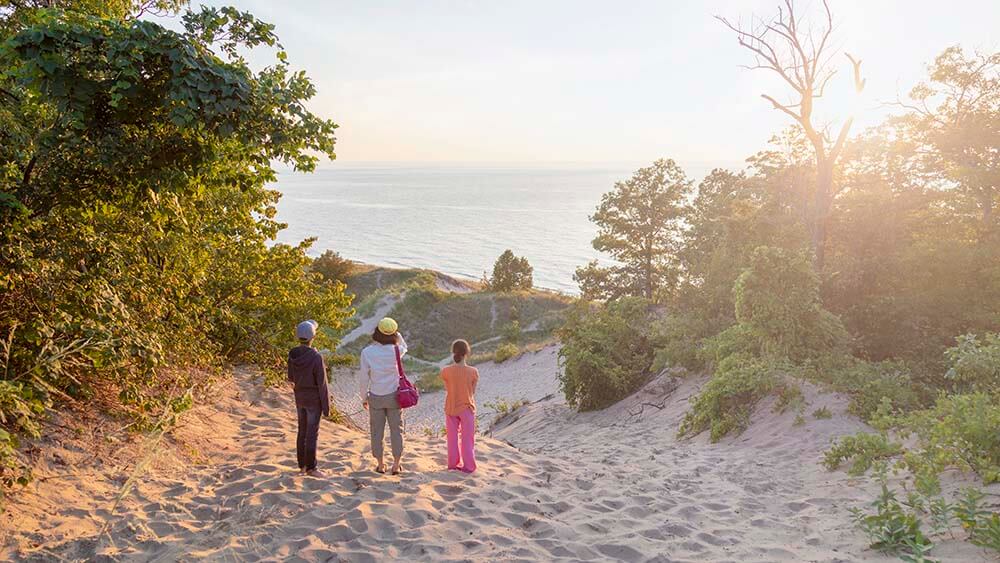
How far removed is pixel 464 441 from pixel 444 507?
141 centimetres

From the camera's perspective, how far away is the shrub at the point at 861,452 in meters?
7.09

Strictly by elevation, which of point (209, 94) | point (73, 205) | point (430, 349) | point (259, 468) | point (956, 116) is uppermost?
point (956, 116)

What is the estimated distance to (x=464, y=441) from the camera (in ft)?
24.8

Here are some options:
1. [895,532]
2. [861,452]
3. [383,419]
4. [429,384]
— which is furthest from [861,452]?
[429,384]

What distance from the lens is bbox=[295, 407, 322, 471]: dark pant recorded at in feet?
22.8

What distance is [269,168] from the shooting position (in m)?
6.31

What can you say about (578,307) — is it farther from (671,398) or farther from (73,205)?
(73,205)

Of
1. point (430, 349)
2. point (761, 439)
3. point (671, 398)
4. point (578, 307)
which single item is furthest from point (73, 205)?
point (430, 349)

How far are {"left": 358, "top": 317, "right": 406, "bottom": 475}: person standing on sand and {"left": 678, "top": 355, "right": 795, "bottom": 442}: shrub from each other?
6.05 meters

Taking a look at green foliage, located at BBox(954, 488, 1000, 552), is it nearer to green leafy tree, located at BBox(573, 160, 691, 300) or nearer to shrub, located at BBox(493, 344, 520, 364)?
shrub, located at BBox(493, 344, 520, 364)

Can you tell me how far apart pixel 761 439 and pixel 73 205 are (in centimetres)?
987


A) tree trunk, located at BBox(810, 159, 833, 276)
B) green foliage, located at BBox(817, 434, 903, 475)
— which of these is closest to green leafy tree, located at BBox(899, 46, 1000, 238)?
tree trunk, located at BBox(810, 159, 833, 276)

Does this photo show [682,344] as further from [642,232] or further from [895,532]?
[642,232]

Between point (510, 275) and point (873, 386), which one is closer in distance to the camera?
point (873, 386)
